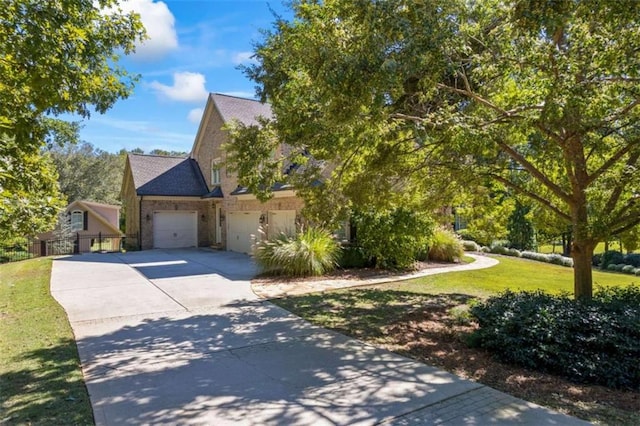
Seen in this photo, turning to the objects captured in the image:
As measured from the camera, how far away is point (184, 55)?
40.5 ft

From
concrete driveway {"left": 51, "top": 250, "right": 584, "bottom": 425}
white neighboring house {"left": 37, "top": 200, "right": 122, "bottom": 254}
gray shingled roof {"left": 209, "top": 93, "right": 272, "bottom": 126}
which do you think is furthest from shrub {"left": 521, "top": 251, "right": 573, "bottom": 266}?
white neighboring house {"left": 37, "top": 200, "right": 122, "bottom": 254}

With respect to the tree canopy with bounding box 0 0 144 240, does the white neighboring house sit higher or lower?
lower

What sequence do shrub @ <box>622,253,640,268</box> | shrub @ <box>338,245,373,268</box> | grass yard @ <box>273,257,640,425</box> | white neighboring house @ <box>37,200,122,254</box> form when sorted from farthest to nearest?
white neighboring house @ <box>37,200,122,254</box> < shrub @ <box>622,253,640,268</box> < shrub @ <box>338,245,373,268</box> < grass yard @ <box>273,257,640,425</box>

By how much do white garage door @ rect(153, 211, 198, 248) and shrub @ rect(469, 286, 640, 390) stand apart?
20665 mm

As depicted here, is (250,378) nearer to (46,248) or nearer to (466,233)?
(466,233)

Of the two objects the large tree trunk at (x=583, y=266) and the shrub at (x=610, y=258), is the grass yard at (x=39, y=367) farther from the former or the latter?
the shrub at (x=610, y=258)

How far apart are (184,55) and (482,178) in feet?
30.3

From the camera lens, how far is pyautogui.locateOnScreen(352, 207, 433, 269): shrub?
14.6 m

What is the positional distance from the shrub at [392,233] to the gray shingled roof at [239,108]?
10272mm

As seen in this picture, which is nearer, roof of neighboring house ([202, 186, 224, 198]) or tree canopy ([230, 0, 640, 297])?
tree canopy ([230, 0, 640, 297])

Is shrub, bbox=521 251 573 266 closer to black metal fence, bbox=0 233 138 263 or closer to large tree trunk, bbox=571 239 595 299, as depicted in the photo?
large tree trunk, bbox=571 239 595 299

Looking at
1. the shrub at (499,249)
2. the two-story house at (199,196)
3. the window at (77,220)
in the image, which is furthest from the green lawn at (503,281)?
the window at (77,220)

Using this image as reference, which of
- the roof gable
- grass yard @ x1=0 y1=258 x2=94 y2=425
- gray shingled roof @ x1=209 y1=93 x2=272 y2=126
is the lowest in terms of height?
grass yard @ x1=0 y1=258 x2=94 y2=425

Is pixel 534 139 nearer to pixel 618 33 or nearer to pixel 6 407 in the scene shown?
pixel 618 33
